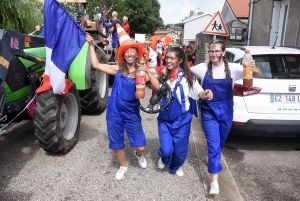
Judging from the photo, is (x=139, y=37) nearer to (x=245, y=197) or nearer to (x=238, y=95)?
(x=238, y=95)

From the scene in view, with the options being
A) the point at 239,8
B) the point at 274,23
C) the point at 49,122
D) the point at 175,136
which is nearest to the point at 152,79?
the point at 175,136

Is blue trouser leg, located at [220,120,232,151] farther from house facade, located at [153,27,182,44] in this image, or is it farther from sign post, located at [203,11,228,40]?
house facade, located at [153,27,182,44]

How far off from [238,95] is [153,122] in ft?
6.39

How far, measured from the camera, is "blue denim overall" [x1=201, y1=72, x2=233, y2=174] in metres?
2.95

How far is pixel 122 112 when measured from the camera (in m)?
2.99

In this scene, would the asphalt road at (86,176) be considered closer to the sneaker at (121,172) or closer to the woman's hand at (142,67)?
the sneaker at (121,172)

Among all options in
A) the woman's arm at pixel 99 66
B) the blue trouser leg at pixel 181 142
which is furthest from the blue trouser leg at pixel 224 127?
the woman's arm at pixel 99 66

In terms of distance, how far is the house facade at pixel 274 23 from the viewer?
327 inches

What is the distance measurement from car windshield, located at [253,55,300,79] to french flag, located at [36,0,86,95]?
2.45 m

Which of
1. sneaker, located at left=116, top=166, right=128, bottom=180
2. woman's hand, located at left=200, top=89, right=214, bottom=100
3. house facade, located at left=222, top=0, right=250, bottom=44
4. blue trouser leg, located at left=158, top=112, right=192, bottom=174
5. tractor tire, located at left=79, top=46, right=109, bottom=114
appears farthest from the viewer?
house facade, located at left=222, top=0, right=250, bottom=44

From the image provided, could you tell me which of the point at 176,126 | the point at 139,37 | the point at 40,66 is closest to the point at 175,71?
the point at 176,126

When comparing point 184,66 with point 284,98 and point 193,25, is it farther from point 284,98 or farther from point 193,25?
point 193,25

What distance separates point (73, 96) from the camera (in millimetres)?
3875

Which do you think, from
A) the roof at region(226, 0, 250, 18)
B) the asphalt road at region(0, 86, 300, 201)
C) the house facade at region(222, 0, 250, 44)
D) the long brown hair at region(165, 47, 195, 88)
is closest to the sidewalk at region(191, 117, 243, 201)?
the asphalt road at region(0, 86, 300, 201)
